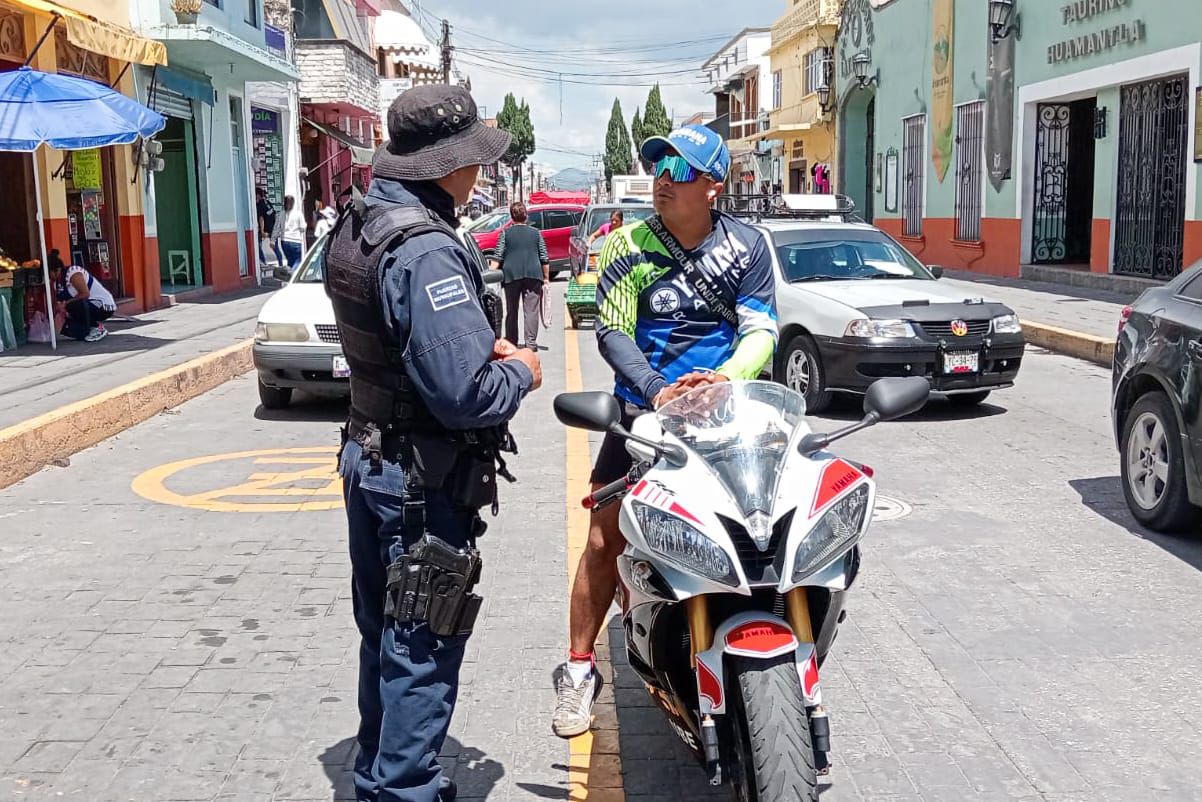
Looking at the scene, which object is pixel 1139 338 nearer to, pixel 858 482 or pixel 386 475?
pixel 858 482

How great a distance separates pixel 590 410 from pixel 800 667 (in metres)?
0.85

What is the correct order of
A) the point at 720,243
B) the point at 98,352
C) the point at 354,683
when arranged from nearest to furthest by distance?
the point at 720,243
the point at 354,683
the point at 98,352

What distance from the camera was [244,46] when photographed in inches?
758

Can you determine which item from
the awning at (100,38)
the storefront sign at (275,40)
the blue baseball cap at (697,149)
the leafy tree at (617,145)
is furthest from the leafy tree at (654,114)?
the blue baseball cap at (697,149)

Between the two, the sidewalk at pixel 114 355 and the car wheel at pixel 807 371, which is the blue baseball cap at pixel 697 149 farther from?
the sidewalk at pixel 114 355

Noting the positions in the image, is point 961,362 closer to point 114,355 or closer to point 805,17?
point 114,355

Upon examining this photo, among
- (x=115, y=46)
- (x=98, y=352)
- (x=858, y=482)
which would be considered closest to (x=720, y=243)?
(x=858, y=482)

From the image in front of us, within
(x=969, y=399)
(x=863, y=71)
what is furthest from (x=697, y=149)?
(x=863, y=71)

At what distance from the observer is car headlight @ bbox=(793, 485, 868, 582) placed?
293 centimetres

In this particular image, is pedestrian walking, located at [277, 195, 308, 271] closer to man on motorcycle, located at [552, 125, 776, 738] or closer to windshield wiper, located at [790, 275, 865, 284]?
windshield wiper, located at [790, 275, 865, 284]

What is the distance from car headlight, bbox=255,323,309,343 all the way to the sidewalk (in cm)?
145

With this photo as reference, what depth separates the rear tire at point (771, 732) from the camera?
2.77 m

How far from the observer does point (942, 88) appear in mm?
26750

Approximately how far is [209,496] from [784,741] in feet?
17.7
